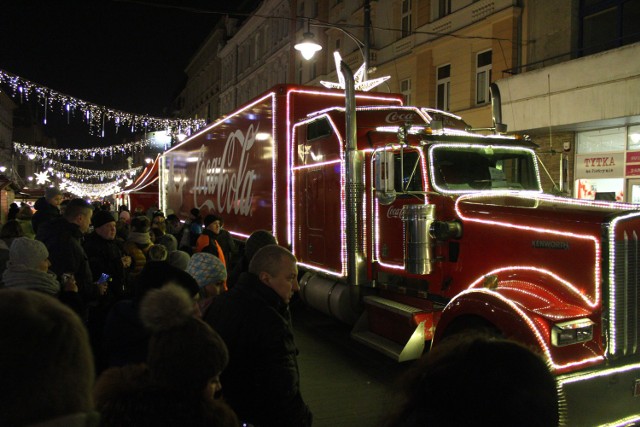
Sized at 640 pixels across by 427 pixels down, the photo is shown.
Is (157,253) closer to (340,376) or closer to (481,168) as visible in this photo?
(340,376)

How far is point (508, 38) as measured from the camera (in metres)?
15.0

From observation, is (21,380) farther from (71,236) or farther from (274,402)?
(71,236)

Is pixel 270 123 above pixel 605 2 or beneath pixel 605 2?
beneath

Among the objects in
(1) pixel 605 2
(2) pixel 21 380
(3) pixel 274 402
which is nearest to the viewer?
(2) pixel 21 380

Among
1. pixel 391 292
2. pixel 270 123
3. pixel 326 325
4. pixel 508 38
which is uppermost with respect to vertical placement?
pixel 508 38

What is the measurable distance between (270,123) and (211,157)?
4592 millimetres

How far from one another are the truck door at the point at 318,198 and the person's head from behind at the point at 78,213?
3247 mm

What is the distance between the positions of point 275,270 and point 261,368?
1.86ft

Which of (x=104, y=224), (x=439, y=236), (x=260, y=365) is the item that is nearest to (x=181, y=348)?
(x=260, y=365)

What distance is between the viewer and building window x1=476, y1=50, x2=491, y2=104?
53.1 ft

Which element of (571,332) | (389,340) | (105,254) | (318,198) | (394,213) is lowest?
(389,340)

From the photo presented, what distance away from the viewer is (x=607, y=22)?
13.0 m

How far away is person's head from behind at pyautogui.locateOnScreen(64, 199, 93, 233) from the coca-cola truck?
2991 mm

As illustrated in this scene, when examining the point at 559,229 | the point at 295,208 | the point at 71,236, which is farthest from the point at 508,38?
the point at 71,236
